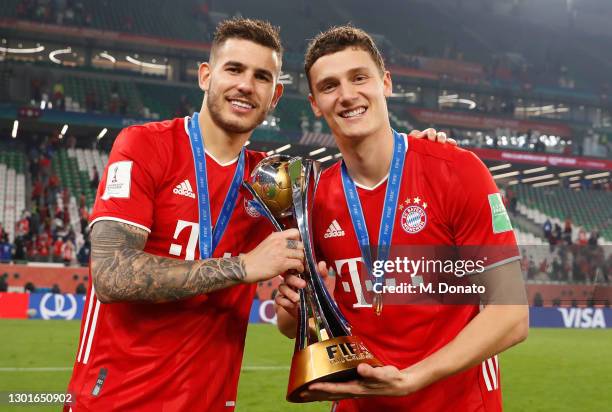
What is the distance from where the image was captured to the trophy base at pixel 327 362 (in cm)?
227

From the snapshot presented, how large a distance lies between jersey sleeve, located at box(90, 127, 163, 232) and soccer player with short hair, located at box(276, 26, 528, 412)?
2.27 ft

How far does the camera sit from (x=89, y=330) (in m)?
2.93

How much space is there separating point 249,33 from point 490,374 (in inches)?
74.9

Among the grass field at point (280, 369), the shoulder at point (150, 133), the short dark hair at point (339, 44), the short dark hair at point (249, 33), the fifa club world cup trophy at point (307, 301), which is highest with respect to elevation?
the short dark hair at point (249, 33)

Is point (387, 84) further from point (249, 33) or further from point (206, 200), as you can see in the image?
point (206, 200)

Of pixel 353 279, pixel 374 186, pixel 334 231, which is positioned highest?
pixel 374 186

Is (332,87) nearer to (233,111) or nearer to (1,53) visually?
(233,111)

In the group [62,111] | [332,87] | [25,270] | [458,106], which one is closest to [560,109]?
[458,106]

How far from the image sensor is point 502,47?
54594 mm

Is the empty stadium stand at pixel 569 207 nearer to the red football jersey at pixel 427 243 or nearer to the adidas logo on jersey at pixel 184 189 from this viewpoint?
the red football jersey at pixel 427 243

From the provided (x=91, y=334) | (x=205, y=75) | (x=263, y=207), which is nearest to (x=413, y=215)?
(x=263, y=207)

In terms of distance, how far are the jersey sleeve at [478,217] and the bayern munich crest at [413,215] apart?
0.12 metres

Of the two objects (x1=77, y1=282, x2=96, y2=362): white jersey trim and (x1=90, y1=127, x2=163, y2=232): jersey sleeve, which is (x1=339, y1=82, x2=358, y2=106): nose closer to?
(x1=90, y1=127, x2=163, y2=232): jersey sleeve

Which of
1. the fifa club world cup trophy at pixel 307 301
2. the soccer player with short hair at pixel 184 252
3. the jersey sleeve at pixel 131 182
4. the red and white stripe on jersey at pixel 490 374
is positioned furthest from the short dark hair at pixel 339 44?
the red and white stripe on jersey at pixel 490 374
